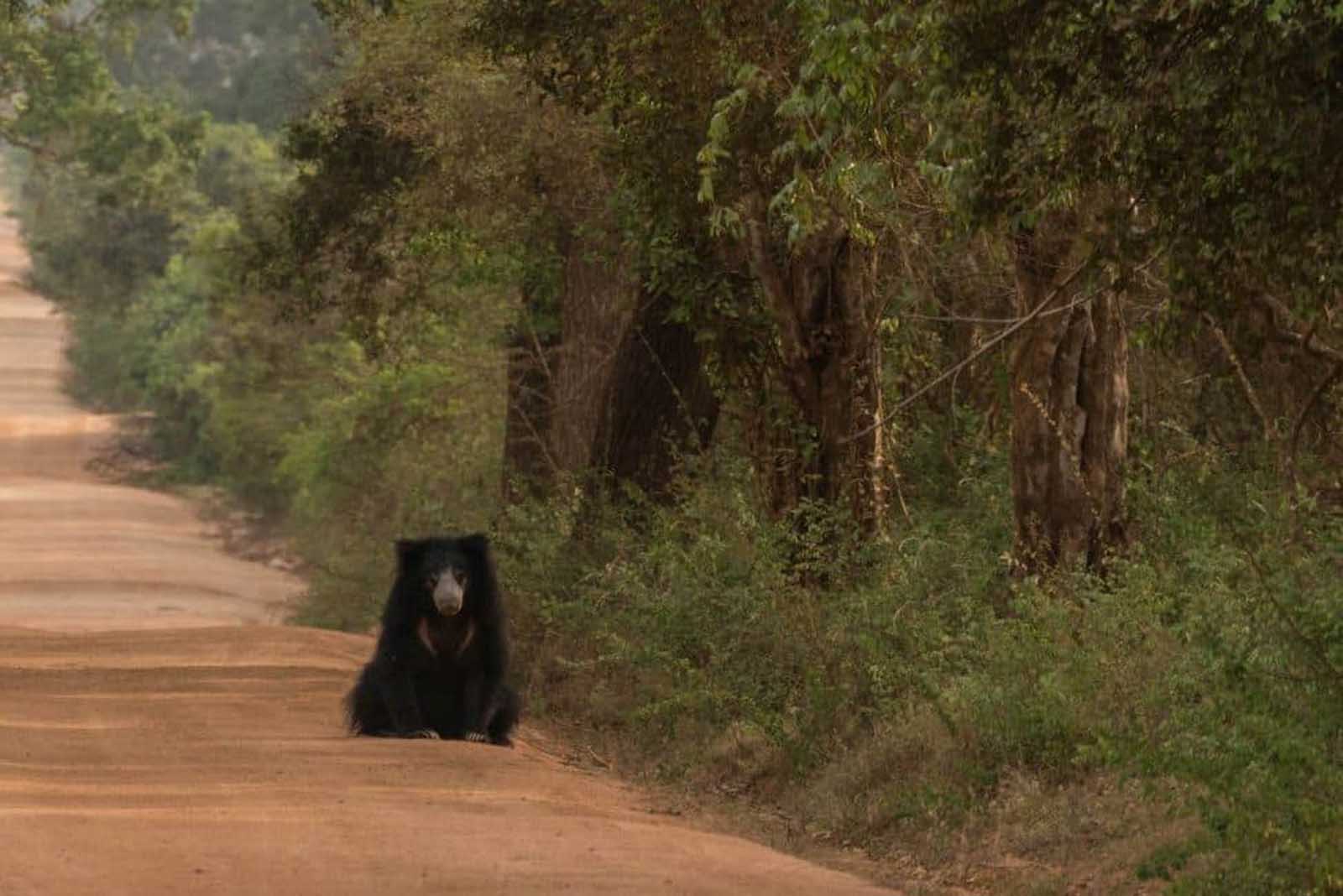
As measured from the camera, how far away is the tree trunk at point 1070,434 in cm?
1583

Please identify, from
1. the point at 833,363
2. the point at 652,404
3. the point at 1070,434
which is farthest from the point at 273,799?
the point at 652,404

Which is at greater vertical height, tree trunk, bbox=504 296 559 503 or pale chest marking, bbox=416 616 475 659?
tree trunk, bbox=504 296 559 503

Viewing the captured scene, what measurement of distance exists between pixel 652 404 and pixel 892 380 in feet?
9.64

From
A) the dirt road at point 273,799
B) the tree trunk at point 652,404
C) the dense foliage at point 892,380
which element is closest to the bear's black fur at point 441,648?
the dirt road at point 273,799

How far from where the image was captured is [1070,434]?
51.9 ft

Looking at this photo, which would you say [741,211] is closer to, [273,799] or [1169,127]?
[273,799]

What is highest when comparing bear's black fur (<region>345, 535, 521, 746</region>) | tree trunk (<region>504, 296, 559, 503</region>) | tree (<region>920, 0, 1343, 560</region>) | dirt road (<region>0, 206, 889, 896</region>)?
tree (<region>920, 0, 1343, 560</region>)

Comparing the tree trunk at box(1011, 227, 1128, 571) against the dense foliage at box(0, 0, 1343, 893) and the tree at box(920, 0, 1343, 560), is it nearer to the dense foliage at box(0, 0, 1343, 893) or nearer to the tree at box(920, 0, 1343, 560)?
the dense foliage at box(0, 0, 1343, 893)

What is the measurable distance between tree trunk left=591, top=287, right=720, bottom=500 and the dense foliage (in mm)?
37

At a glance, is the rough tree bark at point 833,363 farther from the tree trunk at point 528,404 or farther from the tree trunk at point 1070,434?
the tree trunk at point 528,404

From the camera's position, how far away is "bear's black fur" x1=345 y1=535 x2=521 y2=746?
15.0 meters

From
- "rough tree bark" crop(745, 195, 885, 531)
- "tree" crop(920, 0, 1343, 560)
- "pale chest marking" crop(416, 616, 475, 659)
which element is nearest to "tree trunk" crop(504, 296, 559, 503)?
"rough tree bark" crop(745, 195, 885, 531)

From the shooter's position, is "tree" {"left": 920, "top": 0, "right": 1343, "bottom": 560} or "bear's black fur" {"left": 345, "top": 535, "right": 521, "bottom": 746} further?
"bear's black fur" {"left": 345, "top": 535, "right": 521, "bottom": 746}

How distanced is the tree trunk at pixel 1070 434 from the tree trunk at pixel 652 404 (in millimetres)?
6842
